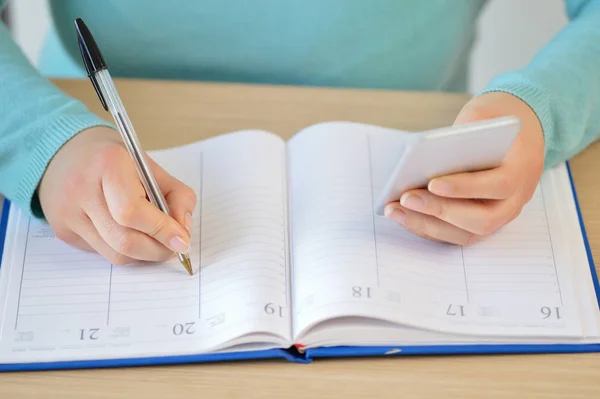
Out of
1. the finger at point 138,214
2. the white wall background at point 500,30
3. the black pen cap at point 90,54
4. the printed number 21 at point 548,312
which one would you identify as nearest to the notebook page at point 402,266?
the printed number 21 at point 548,312

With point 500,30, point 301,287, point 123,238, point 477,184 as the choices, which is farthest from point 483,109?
point 500,30

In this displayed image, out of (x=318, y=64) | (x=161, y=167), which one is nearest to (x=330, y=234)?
(x=161, y=167)

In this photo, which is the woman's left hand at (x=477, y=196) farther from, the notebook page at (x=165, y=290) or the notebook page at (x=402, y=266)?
the notebook page at (x=165, y=290)

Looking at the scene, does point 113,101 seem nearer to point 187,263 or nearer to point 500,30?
point 187,263

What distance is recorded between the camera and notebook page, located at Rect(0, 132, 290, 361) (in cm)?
55

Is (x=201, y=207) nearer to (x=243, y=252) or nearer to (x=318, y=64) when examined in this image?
(x=243, y=252)

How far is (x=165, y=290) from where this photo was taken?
577mm

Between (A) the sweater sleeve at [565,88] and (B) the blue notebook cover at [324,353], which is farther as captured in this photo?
(A) the sweater sleeve at [565,88]

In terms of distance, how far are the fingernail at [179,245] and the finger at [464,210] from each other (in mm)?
189

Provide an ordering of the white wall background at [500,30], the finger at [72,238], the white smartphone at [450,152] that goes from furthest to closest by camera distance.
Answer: the white wall background at [500,30] < the finger at [72,238] < the white smartphone at [450,152]

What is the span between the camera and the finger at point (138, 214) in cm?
56

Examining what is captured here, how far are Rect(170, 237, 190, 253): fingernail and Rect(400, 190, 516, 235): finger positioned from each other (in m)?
0.19

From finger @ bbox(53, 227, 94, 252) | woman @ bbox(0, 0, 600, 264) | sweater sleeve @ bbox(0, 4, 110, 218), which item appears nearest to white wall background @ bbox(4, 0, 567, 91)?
woman @ bbox(0, 0, 600, 264)

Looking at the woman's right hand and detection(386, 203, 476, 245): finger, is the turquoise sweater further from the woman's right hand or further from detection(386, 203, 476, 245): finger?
detection(386, 203, 476, 245): finger
